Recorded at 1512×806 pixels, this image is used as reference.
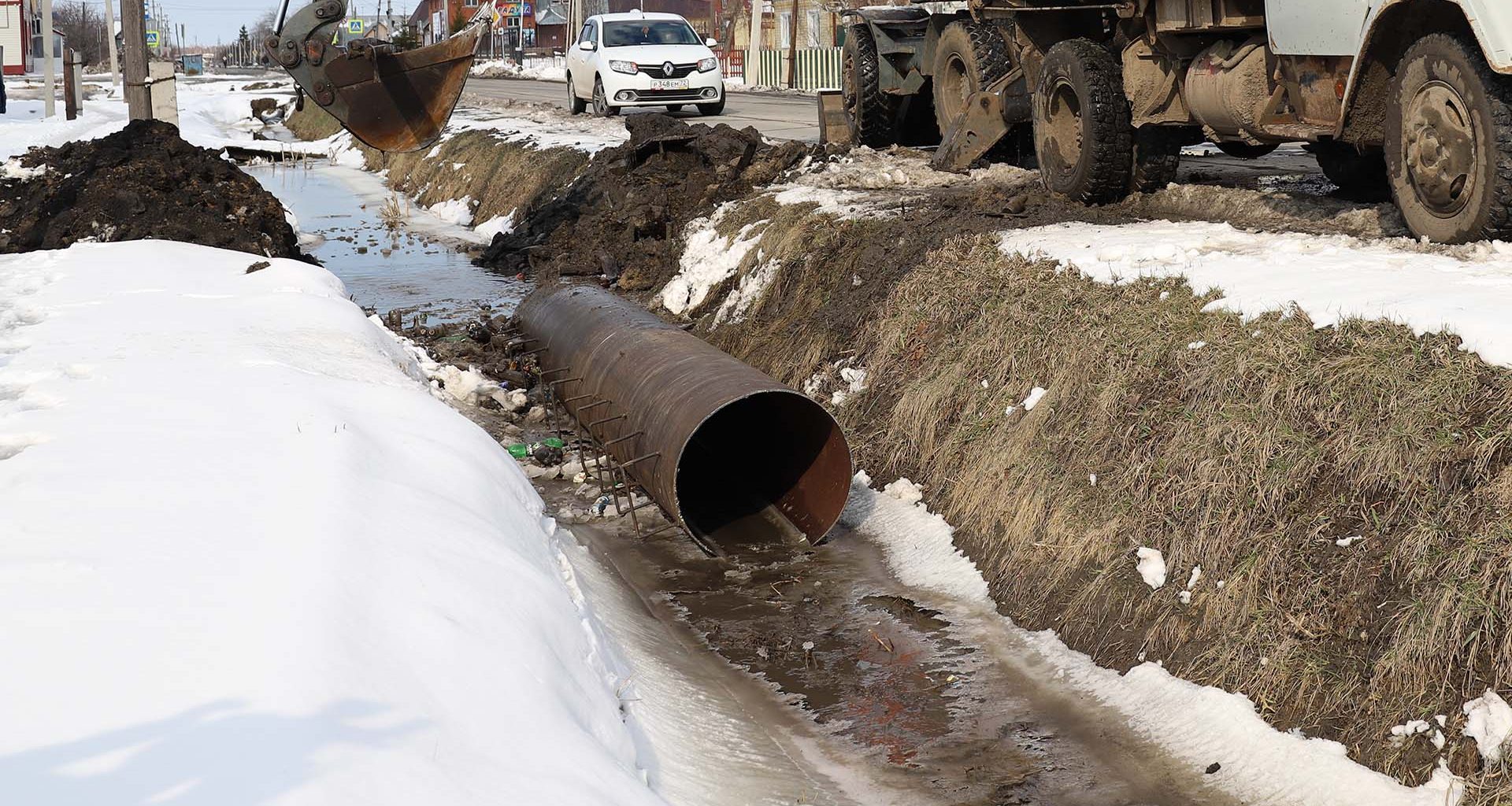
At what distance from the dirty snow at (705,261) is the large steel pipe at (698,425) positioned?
2.04 m

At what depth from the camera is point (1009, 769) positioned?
15.7ft

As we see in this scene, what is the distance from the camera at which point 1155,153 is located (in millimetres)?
8766

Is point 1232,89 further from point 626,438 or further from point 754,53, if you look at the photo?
point 754,53

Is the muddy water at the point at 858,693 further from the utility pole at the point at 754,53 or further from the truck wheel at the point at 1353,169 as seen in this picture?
the utility pole at the point at 754,53

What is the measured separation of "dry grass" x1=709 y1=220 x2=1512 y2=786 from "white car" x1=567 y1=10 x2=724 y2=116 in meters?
13.9

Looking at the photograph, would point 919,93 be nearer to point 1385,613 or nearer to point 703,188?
point 703,188

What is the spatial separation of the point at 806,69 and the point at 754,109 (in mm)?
10667

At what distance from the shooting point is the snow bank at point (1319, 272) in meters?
5.05

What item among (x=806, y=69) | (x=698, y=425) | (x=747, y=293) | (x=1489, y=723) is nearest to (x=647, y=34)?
(x=806, y=69)

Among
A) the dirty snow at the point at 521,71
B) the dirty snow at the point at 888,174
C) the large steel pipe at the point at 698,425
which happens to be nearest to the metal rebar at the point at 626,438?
the large steel pipe at the point at 698,425

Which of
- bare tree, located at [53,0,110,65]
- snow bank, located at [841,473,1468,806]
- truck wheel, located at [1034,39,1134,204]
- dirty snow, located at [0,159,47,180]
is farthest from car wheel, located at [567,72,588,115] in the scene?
bare tree, located at [53,0,110,65]

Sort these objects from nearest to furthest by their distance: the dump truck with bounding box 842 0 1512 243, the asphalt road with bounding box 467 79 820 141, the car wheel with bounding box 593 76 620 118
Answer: the dump truck with bounding box 842 0 1512 243 → the asphalt road with bounding box 467 79 820 141 → the car wheel with bounding box 593 76 620 118

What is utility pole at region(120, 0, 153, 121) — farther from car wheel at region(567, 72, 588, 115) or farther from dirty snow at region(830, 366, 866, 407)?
dirty snow at region(830, 366, 866, 407)

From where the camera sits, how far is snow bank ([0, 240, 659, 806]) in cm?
304
